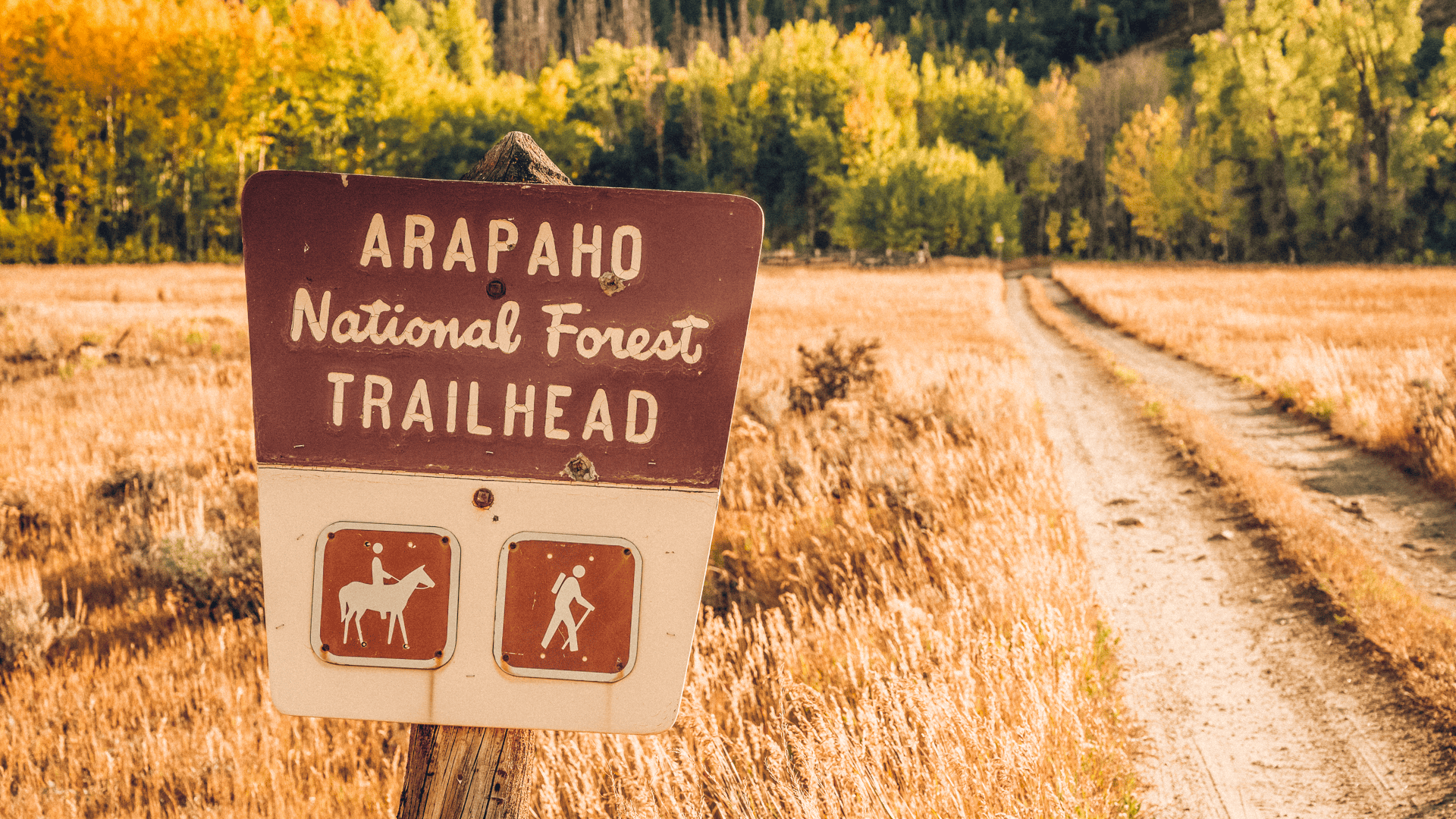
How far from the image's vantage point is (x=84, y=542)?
18.1ft

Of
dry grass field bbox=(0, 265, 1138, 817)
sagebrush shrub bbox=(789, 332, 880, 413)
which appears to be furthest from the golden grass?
sagebrush shrub bbox=(789, 332, 880, 413)

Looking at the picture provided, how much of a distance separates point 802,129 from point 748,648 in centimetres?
6910

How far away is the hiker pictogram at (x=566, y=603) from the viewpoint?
4.13 ft

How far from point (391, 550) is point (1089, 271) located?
51900mm

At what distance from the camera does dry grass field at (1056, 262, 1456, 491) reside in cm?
859

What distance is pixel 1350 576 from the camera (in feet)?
16.4

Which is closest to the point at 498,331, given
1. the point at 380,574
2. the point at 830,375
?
the point at 380,574

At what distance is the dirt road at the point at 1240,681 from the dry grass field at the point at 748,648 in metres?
0.31

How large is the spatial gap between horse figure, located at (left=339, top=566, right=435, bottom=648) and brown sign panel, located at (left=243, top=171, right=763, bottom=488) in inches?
6.9

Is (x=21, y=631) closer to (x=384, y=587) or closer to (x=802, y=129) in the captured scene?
(x=384, y=587)

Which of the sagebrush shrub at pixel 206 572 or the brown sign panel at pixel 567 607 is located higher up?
the brown sign panel at pixel 567 607

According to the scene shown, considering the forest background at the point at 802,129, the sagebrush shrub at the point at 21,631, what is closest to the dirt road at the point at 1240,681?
the sagebrush shrub at the point at 21,631

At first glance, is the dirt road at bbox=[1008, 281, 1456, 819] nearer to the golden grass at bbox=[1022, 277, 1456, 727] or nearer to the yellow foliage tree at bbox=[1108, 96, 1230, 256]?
the golden grass at bbox=[1022, 277, 1456, 727]

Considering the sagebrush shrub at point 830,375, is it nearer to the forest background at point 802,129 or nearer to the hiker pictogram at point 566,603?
the hiker pictogram at point 566,603
